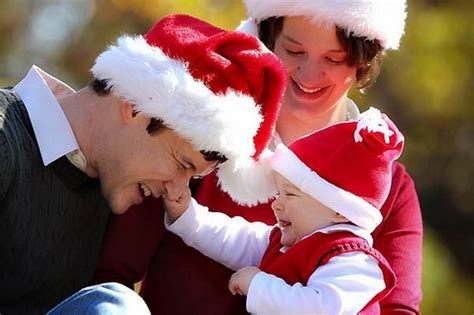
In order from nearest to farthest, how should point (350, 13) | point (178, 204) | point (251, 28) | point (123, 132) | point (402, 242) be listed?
point (123, 132), point (178, 204), point (402, 242), point (350, 13), point (251, 28)

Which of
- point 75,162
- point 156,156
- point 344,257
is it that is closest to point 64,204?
point 75,162

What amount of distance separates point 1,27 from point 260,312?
3.36 meters

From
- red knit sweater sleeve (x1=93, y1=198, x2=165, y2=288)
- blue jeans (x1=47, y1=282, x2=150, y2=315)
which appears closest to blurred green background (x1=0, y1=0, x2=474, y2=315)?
red knit sweater sleeve (x1=93, y1=198, x2=165, y2=288)

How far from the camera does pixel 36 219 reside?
5.96ft

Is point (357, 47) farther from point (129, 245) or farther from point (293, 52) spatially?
point (129, 245)

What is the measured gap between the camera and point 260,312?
177cm

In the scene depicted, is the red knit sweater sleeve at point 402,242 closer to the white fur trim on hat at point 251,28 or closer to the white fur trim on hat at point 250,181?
the white fur trim on hat at point 250,181

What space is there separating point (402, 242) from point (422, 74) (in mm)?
2798

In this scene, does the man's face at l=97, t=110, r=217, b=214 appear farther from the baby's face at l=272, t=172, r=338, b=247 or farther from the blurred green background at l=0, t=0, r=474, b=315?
the blurred green background at l=0, t=0, r=474, b=315

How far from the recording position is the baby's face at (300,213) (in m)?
1.81

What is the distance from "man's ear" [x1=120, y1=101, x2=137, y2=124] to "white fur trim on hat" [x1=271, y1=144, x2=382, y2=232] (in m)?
0.29

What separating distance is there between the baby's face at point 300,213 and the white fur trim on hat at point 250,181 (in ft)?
0.25

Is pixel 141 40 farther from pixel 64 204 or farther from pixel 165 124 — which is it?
pixel 64 204

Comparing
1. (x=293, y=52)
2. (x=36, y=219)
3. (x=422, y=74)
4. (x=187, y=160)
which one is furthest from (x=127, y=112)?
(x=422, y=74)
